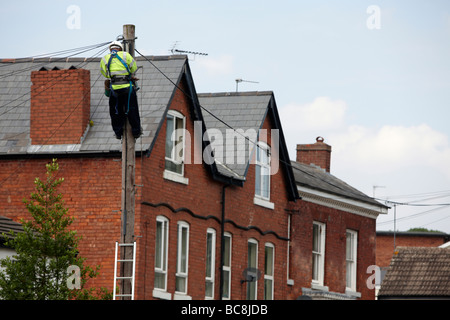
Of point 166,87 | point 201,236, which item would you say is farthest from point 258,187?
point 166,87

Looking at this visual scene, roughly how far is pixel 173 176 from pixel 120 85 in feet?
28.2

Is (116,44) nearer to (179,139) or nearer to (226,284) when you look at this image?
(179,139)

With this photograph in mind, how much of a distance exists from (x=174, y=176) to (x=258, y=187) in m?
5.65

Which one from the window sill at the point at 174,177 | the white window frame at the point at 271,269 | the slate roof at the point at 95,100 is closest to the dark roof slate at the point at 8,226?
the slate roof at the point at 95,100

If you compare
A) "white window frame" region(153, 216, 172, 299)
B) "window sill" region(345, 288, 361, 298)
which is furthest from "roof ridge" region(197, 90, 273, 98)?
"window sill" region(345, 288, 361, 298)

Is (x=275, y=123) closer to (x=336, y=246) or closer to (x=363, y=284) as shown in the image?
(x=336, y=246)

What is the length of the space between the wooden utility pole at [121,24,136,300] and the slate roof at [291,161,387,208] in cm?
1608

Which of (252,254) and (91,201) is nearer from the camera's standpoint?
(91,201)

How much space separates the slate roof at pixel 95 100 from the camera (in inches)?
1043

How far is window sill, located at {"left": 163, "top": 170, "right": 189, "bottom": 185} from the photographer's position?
89.2 ft

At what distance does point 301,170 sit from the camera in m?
37.2

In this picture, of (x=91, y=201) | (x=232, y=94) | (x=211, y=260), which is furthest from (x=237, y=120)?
(x=91, y=201)

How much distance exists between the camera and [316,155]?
41.4m

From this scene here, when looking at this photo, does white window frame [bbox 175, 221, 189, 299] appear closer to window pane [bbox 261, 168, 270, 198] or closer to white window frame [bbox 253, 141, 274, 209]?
white window frame [bbox 253, 141, 274, 209]
